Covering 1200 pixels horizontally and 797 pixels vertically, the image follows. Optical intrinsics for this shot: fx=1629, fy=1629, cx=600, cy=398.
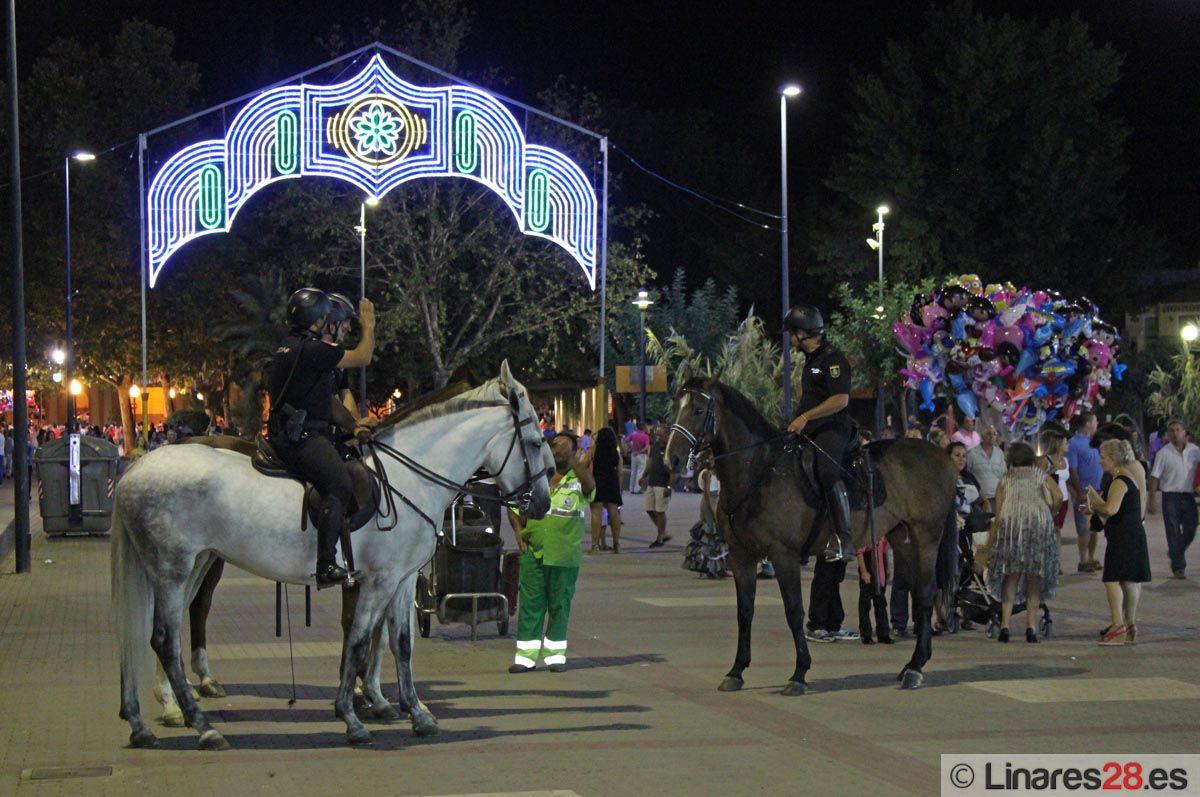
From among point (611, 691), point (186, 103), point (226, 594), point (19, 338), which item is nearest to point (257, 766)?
point (611, 691)

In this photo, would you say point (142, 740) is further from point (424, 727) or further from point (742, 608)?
point (742, 608)

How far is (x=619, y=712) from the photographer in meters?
11.0

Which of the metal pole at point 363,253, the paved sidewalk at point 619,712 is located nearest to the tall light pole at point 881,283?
the metal pole at point 363,253

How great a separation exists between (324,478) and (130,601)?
4.89 feet

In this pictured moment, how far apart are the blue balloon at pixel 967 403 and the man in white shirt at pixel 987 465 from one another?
11.2 metres

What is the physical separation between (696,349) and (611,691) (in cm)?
5553

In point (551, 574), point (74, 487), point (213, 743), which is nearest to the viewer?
point (213, 743)

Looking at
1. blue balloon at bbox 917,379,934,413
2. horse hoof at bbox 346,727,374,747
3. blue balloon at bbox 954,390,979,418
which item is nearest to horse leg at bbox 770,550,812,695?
horse hoof at bbox 346,727,374,747

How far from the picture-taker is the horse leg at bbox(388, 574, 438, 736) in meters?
10.2

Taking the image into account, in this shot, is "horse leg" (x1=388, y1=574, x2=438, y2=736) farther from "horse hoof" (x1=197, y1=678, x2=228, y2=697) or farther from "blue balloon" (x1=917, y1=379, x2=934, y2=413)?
"blue balloon" (x1=917, y1=379, x2=934, y2=413)

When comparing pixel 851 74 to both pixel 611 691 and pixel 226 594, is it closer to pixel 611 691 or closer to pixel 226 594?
pixel 226 594

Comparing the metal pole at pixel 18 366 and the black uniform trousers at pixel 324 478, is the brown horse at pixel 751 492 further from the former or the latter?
the metal pole at pixel 18 366

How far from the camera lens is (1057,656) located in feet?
45.4

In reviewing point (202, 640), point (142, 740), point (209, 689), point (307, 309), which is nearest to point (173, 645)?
point (142, 740)
